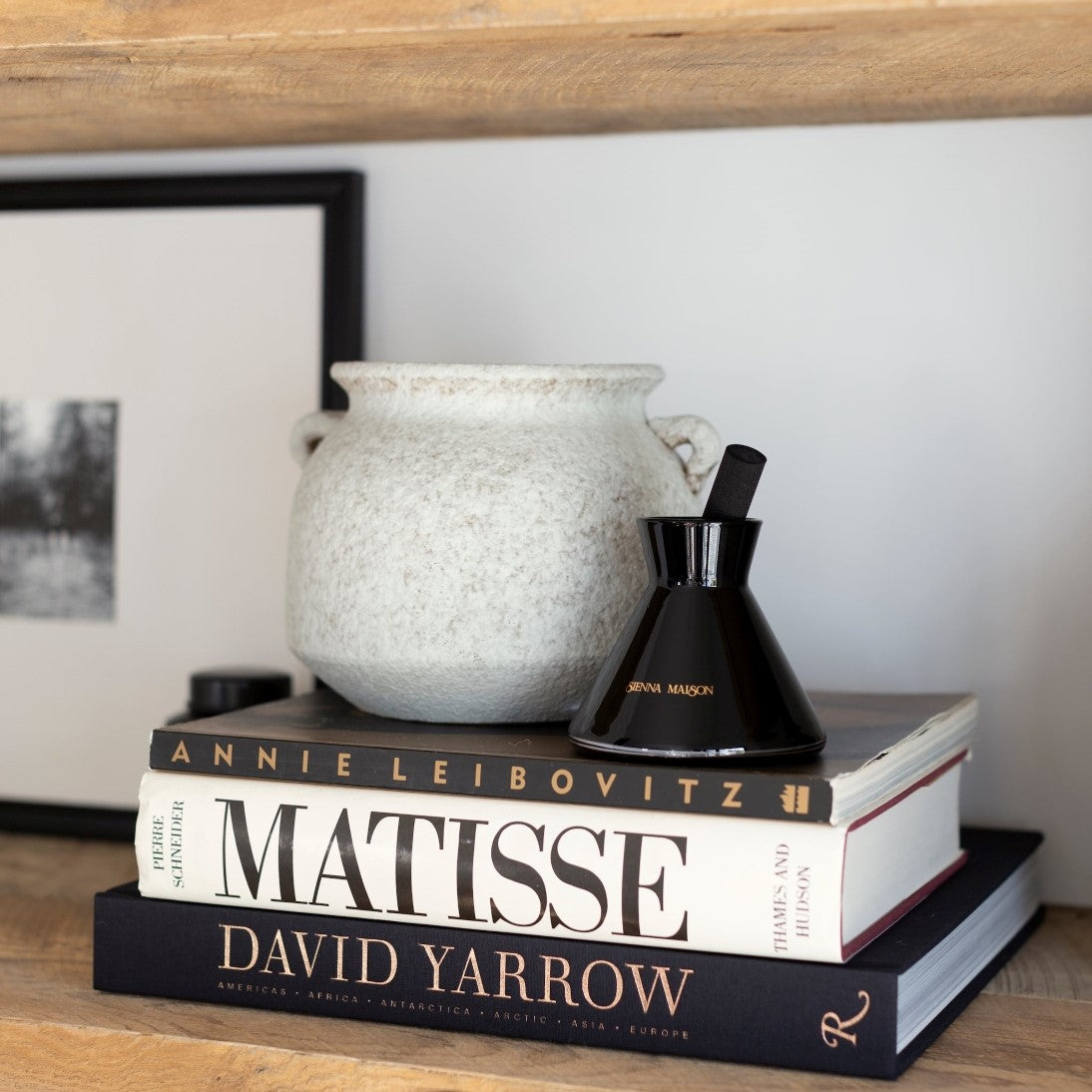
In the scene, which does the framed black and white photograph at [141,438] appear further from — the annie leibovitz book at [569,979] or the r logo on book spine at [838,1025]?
the r logo on book spine at [838,1025]

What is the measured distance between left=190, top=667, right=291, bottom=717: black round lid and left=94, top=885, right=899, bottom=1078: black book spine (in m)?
0.16

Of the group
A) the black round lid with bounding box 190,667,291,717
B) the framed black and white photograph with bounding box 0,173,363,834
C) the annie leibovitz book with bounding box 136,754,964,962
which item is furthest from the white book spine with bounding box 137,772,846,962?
the framed black and white photograph with bounding box 0,173,363,834

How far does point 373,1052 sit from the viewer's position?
0.56m

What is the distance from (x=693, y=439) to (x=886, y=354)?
171mm

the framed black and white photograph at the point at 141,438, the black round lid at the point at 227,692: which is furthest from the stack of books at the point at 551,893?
the framed black and white photograph at the point at 141,438

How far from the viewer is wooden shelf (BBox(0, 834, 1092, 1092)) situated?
0.54 metres

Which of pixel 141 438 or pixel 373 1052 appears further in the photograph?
pixel 141 438

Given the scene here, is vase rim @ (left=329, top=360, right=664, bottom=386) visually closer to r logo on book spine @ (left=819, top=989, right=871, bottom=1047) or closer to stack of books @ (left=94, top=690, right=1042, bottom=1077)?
stack of books @ (left=94, top=690, right=1042, bottom=1077)

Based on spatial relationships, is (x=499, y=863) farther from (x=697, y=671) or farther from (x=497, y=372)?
(x=497, y=372)

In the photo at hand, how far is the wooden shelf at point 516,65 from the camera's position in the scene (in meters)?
0.57

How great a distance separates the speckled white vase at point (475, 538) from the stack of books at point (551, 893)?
3cm

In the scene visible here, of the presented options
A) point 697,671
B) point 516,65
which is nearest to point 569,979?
point 697,671

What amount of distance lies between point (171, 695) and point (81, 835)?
0.34 ft

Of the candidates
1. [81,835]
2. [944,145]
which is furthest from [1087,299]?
[81,835]
